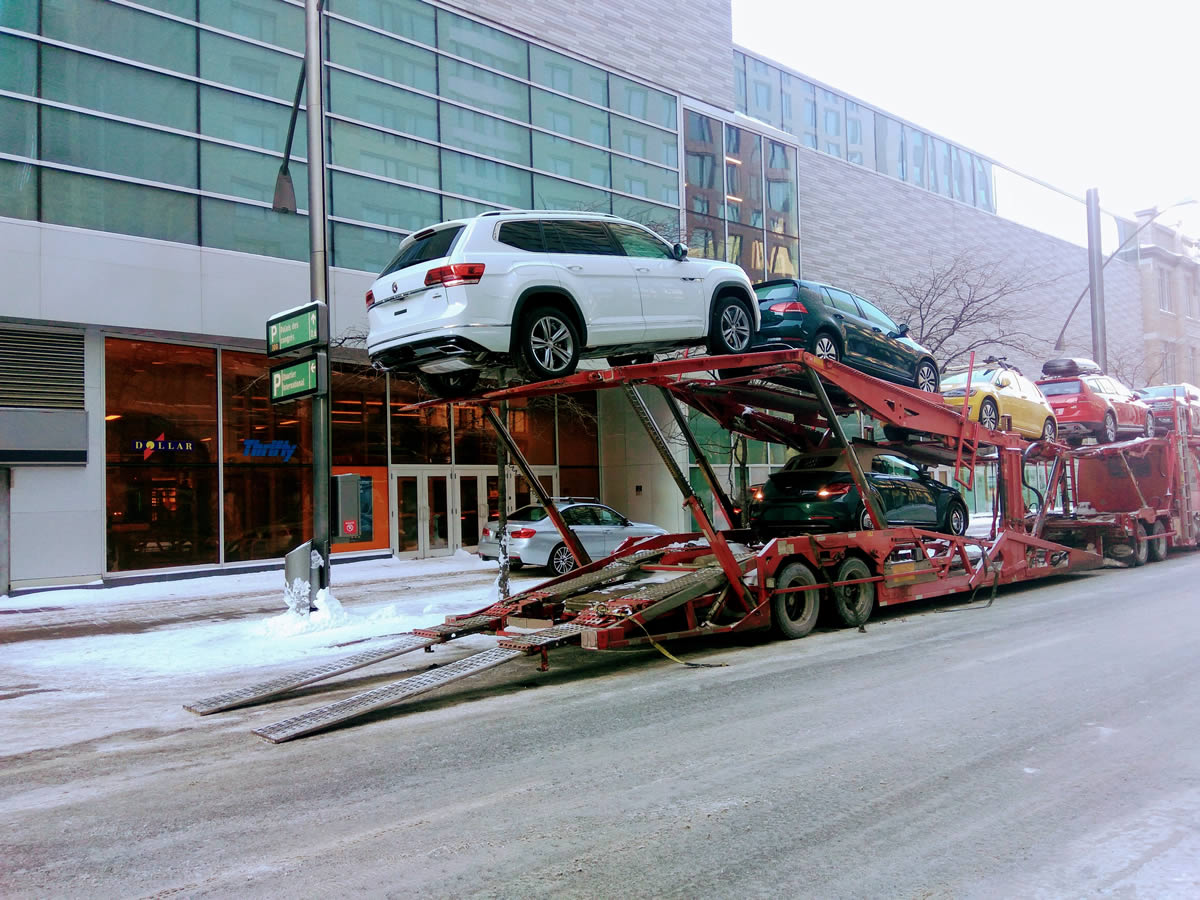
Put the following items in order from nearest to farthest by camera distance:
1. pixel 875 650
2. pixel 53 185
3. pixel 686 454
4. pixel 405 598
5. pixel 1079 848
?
pixel 1079 848 < pixel 875 650 < pixel 405 598 < pixel 53 185 < pixel 686 454

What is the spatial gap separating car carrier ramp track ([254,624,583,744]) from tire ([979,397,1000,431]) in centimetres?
789

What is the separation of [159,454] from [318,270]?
7481mm

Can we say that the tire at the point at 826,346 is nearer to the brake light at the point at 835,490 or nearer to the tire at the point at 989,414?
the brake light at the point at 835,490

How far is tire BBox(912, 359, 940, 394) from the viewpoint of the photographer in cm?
1277

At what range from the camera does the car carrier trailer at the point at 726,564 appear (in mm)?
7750

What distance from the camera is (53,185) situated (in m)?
15.2

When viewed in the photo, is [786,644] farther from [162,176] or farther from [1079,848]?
[162,176]

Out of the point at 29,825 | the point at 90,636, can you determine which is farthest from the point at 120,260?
Result: the point at 29,825

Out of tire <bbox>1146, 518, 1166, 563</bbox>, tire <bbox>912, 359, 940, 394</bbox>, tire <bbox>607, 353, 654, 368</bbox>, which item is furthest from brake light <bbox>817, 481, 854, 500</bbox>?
tire <bbox>1146, 518, 1166, 563</bbox>

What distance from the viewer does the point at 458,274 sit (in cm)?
807

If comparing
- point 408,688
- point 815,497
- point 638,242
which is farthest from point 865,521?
point 408,688

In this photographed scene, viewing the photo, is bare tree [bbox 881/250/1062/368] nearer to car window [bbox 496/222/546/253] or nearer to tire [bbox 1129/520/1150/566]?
tire [bbox 1129/520/1150/566]

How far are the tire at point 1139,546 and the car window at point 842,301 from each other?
824 centimetres

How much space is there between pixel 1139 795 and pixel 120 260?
16204 millimetres
